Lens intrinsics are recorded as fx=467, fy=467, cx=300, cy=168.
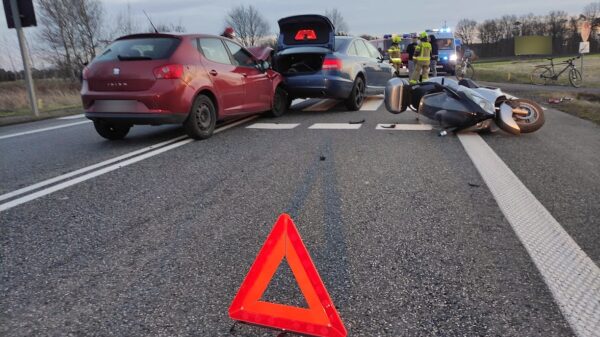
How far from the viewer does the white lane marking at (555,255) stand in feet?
7.36

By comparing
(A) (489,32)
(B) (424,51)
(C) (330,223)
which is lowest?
(C) (330,223)

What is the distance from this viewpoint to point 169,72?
6383 mm

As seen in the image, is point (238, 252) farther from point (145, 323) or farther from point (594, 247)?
point (594, 247)

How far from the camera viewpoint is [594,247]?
2.95m

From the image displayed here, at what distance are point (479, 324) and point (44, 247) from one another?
2.73 metres

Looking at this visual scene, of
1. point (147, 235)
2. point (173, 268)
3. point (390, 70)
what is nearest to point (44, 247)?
point (147, 235)

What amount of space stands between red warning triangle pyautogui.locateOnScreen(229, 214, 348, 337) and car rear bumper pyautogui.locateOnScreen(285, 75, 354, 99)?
7.76 m

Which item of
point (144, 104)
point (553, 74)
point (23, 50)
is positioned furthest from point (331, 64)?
point (553, 74)

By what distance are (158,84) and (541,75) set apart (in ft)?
57.9

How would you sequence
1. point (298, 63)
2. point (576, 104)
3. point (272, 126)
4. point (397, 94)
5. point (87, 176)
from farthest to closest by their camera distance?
point (576, 104)
point (298, 63)
point (272, 126)
point (397, 94)
point (87, 176)

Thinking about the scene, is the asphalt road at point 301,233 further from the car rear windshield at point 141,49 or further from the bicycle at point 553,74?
the bicycle at point 553,74

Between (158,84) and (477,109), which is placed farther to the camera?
(477,109)

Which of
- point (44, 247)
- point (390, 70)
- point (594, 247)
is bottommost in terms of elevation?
point (594, 247)

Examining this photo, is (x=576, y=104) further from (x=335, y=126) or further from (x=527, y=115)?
(x=335, y=126)
